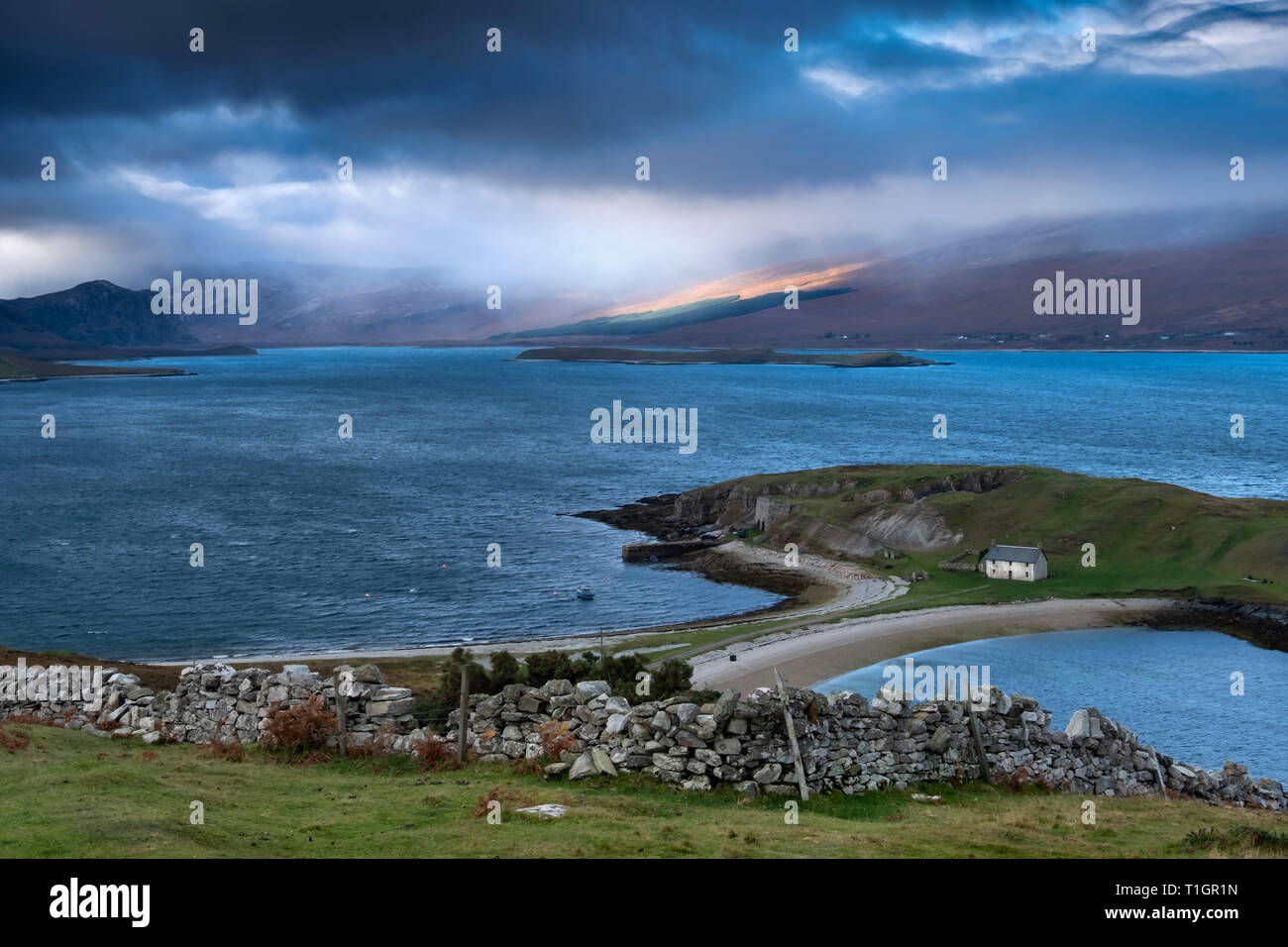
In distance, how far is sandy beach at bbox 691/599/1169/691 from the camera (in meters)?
57.6

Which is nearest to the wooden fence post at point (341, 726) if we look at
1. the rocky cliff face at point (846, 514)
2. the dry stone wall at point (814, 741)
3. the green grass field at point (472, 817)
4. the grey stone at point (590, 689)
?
the green grass field at point (472, 817)

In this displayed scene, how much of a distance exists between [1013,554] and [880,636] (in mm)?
22055

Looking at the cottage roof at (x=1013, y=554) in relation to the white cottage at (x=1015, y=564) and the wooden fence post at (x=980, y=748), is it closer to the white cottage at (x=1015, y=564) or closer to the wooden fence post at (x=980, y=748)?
the white cottage at (x=1015, y=564)

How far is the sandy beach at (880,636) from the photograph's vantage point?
57562mm

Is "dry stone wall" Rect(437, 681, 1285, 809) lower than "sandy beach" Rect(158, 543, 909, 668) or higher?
higher

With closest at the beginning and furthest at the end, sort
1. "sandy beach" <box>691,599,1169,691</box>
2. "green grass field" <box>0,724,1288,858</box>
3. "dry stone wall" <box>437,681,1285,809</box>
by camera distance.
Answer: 1. "green grass field" <box>0,724,1288,858</box>
2. "dry stone wall" <box>437,681,1285,809</box>
3. "sandy beach" <box>691,599,1169,691</box>

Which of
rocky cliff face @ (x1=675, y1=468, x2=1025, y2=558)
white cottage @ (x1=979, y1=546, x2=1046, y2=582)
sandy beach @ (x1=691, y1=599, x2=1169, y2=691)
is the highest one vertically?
rocky cliff face @ (x1=675, y1=468, x2=1025, y2=558)

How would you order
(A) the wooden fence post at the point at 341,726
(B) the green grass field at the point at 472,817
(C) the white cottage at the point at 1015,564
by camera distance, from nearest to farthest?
(B) the green grass field at the point at 472,817 → (A) the wooden fence post at the point at 341,726 → (C) the white cottage at the point at 1015,564

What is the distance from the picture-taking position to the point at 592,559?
9369cm

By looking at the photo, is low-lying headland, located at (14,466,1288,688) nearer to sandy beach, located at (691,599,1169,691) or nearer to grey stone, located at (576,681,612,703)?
sandy beach, located at (691,599,1169,691)

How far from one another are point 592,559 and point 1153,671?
159ft

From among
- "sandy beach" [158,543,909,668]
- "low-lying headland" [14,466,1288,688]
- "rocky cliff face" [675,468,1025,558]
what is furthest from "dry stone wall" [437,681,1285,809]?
"rocky cliff face" [675,468,1025,558]
